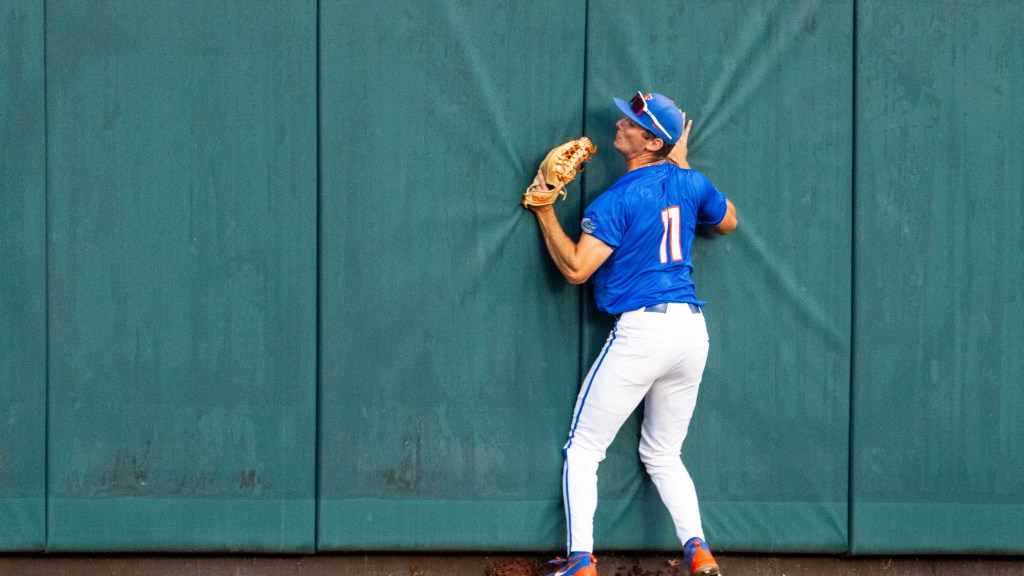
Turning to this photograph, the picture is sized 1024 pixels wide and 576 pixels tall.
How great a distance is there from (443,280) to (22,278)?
1681 millimetres

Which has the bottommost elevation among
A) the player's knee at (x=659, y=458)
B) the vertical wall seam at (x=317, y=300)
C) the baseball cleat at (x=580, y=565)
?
the baseball cleat at (x=580, y=565)

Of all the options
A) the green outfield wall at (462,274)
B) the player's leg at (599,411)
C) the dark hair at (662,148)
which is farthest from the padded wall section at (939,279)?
the player's leg at (599,411)

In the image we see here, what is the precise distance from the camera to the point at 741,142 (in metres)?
4.98

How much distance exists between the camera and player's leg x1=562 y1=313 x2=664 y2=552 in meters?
4.64

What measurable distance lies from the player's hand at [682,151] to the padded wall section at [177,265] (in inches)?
57.5

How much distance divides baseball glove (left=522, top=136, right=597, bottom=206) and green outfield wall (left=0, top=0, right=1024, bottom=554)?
15 cm

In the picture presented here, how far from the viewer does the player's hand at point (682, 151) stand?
4.83 m

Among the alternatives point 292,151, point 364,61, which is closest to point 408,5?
point 364,61

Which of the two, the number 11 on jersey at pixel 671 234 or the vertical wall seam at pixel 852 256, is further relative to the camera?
the vertical wall seam at pixel 852 256

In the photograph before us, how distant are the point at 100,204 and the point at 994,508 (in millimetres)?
3954

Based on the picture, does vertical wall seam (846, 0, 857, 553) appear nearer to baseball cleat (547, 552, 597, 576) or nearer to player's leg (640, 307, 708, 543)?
player's leg (640, 307, 708, 543)

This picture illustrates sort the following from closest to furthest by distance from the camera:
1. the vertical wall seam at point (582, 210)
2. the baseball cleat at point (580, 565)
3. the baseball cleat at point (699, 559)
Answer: the baseball cleat at point (699, 559), the baseball cleat at point (580, 565), the vertical wall seam at point (582, 210)

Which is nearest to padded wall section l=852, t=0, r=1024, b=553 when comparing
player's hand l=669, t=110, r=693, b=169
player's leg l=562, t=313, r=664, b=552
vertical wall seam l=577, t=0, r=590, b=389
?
player's hand l=669, t=110, r=693, b=169

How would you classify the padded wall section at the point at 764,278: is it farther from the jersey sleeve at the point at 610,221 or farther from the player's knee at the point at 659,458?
the jersey sleeve at the point at 610,221
